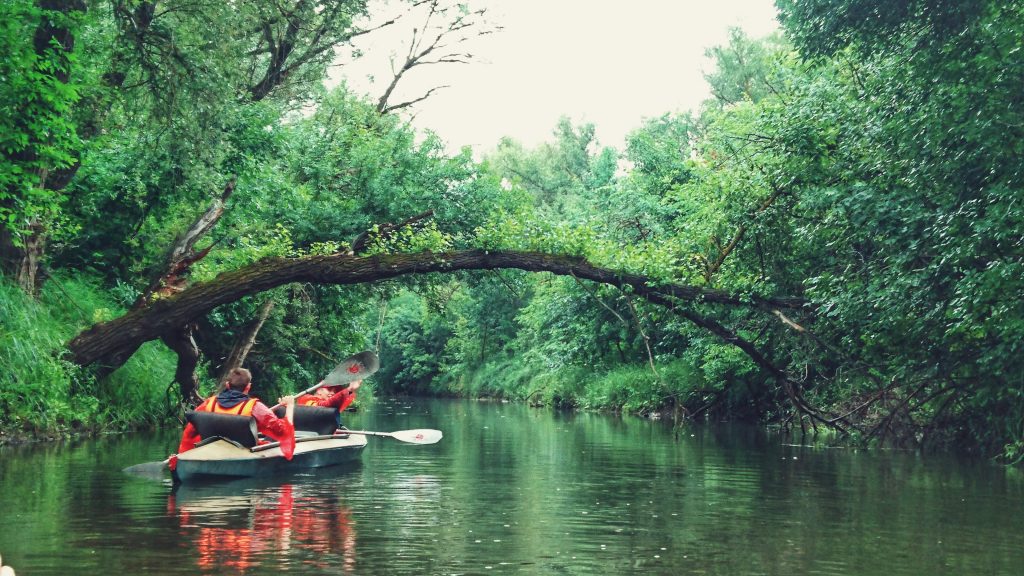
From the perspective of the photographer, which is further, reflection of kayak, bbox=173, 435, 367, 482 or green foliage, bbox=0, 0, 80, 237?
green foliage, bbox=0, 0, 80, 237

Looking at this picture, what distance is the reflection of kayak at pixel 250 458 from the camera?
464 inches

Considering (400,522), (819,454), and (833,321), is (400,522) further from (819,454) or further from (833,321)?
(819,454)

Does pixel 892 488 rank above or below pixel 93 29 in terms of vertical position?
below

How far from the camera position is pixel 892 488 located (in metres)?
12.1

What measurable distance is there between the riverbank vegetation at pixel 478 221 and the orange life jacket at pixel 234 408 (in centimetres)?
385

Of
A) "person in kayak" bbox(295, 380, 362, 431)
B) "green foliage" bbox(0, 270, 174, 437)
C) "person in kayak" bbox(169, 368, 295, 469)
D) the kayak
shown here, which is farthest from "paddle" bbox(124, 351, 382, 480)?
"person in kayak" bbox(169, 368, 295, 469)

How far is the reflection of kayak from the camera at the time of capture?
11781 mm

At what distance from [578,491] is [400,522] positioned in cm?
317

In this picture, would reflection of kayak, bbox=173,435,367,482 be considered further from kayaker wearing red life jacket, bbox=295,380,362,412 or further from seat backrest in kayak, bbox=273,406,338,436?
kayaker wearing red life jacket, bbox=295,380,362,412

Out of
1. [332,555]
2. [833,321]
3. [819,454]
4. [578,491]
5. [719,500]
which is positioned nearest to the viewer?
[332,555]

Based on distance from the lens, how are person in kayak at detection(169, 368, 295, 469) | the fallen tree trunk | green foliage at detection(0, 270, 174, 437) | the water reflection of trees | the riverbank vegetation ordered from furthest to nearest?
1. the fallen tree trunk
2. green foliage at detection(0, 270, 174, 437)
3. the riverbank vegetation
4. person in kayak at detection(169, 368, 295, 469)
5. the water reflection of trees

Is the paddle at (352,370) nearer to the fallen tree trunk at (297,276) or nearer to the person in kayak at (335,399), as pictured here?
the person in kayak at (335,399)

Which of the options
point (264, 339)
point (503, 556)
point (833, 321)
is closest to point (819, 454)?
point (833, 321)

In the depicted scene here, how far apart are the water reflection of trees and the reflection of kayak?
0.22 metres
